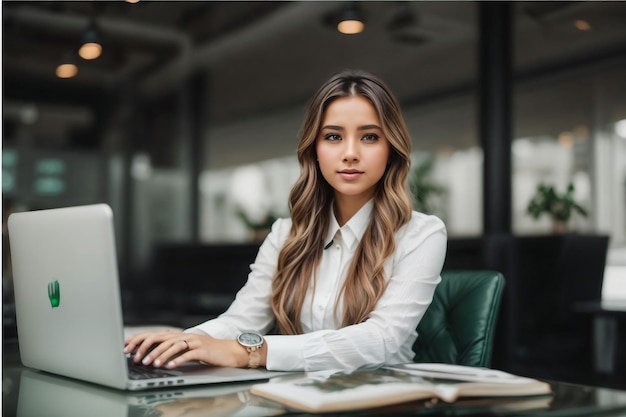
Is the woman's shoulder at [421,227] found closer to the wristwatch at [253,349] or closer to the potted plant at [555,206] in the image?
the wristwatch at [253,349]

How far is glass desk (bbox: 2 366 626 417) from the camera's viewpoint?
1.08 meters

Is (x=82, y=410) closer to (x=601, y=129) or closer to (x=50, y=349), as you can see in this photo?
(x=50, y=349)

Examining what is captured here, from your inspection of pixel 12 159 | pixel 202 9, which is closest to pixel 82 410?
pixel 202 9

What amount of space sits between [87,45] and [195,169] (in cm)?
448

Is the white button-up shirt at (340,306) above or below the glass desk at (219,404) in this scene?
above

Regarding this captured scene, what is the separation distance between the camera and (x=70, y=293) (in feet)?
4.47

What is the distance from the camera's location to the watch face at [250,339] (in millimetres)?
1561

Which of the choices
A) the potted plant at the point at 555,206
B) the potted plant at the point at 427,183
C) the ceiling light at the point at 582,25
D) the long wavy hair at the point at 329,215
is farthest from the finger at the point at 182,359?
the ceiling light at the point at 582,25

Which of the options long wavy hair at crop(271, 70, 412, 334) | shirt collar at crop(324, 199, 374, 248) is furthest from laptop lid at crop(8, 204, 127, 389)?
shirt collar at crop(324, 199, 374, 248)

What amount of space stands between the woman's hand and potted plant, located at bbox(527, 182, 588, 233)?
14.0 feet

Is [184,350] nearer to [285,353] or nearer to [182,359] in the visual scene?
[182,359]

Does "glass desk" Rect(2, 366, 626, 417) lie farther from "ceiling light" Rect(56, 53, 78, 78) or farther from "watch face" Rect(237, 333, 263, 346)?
"ceiling light" Rect(56, 53, 78, 78)

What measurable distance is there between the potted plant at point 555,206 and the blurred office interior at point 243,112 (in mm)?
67

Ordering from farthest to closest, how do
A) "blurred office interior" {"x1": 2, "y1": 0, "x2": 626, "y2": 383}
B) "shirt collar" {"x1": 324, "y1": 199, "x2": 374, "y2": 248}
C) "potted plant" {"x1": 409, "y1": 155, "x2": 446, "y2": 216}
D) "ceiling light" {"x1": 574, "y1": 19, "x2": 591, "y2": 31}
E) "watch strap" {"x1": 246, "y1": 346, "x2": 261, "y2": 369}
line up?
1. "potted plant" {"x1": 409, "y1": 155, "x2": 446, "y2": 216}
2. "blurred office interior" {"x1": 2, "y1": 0, "x2": 626, "y2": 383}
3. "ceiling light" {"x1": 574, "y1": 19, "x2": 591, "y2": 31}
4. "shirt collar" {"x1": 324, "y1": 199, "x2": 374, "y2": 248}
5. "watch strap" {"x1": 246, "y1": 346, "x2": 261, "y2": 369}
